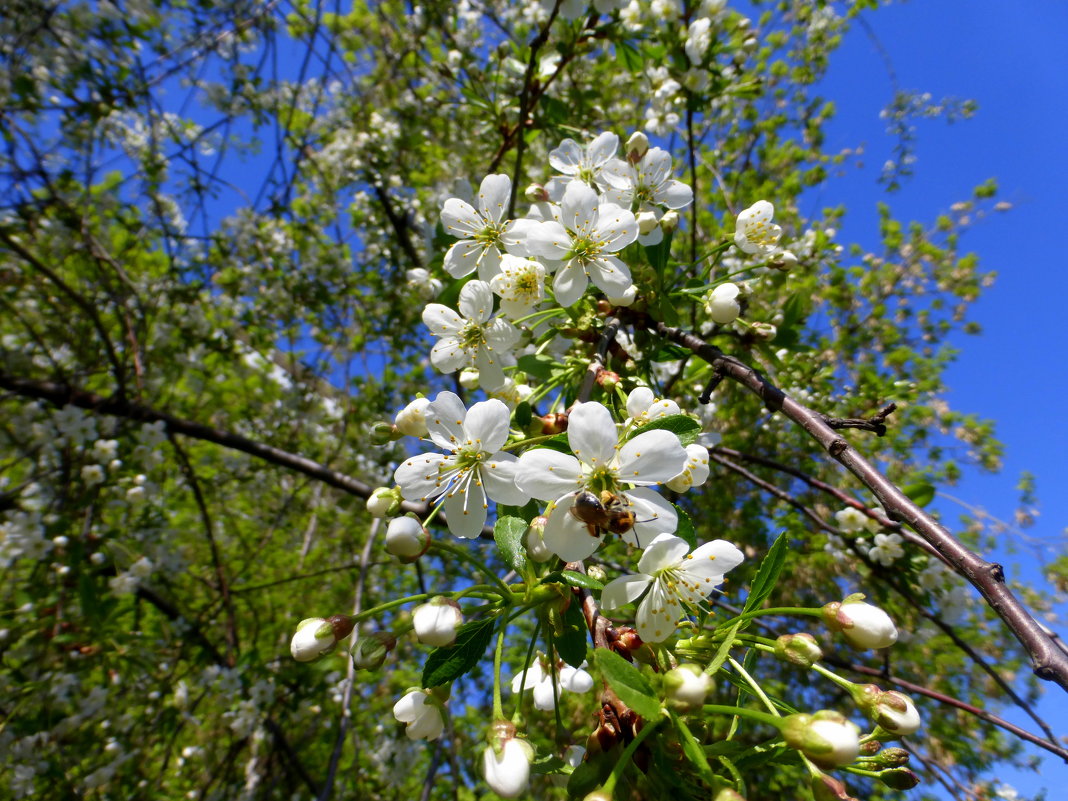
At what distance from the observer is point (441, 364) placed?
4.60ft

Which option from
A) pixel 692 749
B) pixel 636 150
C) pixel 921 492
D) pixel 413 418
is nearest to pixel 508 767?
pixel 692 749

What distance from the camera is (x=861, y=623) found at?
2.93 ft

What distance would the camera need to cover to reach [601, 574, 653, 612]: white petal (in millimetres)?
911

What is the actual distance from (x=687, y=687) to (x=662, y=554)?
21 cm

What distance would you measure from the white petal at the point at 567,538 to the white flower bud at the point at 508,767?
30 cm

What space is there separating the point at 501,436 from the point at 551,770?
0.59 meters

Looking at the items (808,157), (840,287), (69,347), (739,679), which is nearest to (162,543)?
(69,347)

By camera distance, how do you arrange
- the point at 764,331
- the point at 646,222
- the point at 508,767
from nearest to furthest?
the point at 508,767 → the point at 646,222 → the point at 764,331

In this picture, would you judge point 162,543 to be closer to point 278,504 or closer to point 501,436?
point 278,504

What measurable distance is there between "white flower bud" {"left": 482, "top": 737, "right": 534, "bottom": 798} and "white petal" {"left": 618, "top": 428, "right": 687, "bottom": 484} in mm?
438

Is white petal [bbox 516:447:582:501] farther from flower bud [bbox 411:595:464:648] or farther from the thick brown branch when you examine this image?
the thick brown branch

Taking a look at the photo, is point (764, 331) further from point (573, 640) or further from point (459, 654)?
point (459, 654)

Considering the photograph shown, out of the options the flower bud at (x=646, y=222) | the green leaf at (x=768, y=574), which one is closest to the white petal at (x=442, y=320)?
the flower bud at (x=646, y=222)

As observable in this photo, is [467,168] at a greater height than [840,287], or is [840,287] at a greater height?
[467,168]
